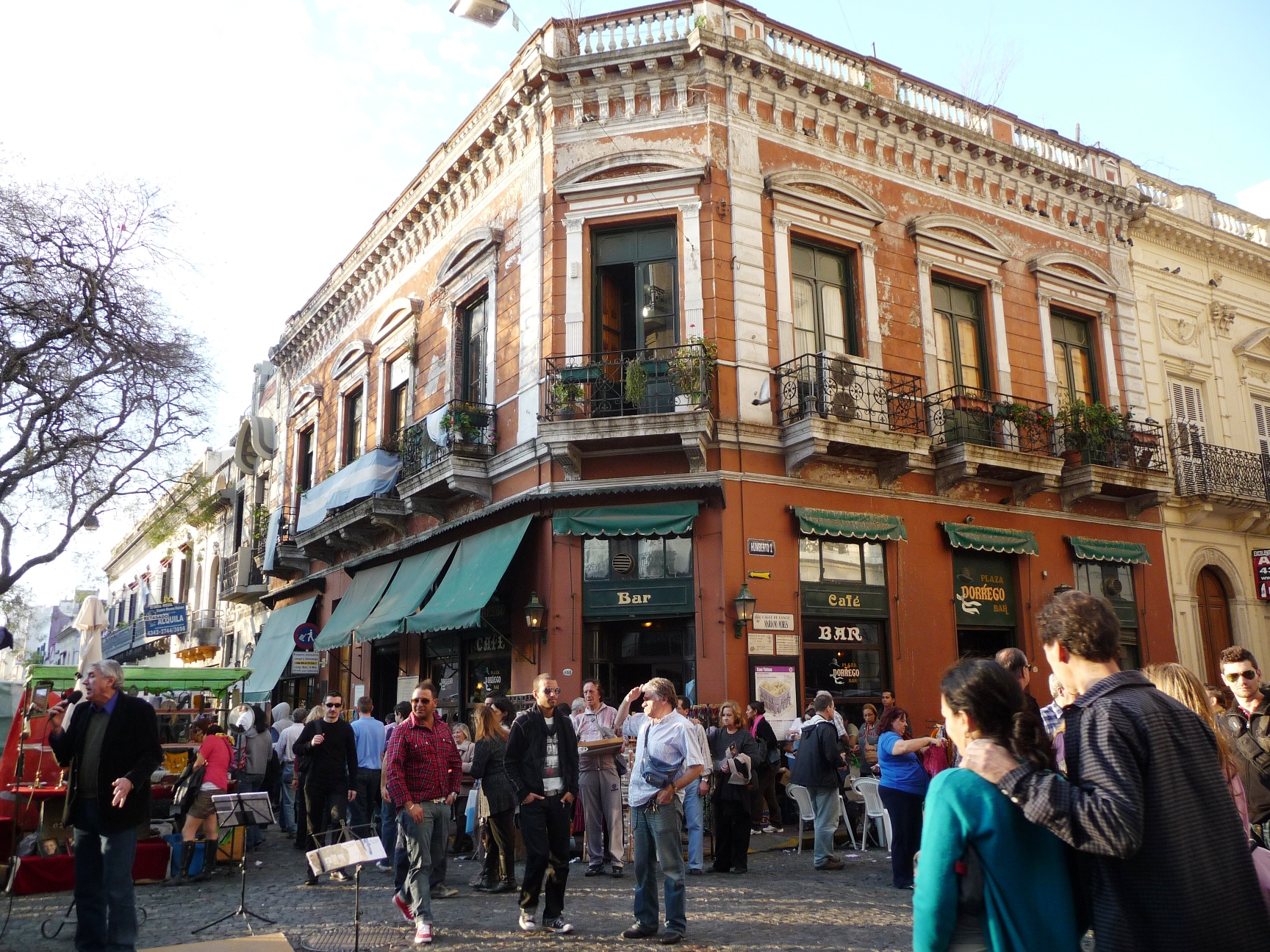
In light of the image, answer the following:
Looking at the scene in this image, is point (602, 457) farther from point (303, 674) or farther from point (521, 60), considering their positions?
point (303, 674)

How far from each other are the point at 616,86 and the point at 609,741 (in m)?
10.3

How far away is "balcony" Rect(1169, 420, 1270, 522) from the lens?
19.0 meters

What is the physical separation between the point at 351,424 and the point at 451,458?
8.18 m

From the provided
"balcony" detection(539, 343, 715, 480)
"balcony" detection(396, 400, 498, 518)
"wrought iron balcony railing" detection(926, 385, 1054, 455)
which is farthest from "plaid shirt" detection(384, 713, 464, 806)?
"wrought iron balcony railing" detection(926, 385, 1054, 455)

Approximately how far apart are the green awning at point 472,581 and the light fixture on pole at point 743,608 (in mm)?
3334

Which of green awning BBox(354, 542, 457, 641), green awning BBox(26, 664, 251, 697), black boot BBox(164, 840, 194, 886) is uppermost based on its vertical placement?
green awning BBox(354, 542, 457, 641)

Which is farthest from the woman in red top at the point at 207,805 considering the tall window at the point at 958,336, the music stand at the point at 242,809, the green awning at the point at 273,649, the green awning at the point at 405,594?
the tall window at the point at 958,336

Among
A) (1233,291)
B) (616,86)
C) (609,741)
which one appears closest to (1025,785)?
(609,741)

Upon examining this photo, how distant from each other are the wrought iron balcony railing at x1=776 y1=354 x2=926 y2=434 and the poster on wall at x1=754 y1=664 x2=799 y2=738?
3.57 m

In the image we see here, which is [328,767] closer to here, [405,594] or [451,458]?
[451,458]

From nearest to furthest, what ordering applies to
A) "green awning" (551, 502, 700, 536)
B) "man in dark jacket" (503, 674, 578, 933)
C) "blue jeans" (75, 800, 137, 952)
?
1. "blue jeans" (75, 800, 137, 952)
2. "man in dark jacket" (503, 674, 578, 933)
3. "green awning" (551, 502, 700, 536)

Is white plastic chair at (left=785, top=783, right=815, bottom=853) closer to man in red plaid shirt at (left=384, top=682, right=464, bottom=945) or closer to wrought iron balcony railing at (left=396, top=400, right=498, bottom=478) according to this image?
man in red plaid shirt at (left=384, top=682, right=464, bottom=945)

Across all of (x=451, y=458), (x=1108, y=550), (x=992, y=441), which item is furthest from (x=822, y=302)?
(x=1108, y=550)

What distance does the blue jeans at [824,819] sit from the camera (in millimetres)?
10141
